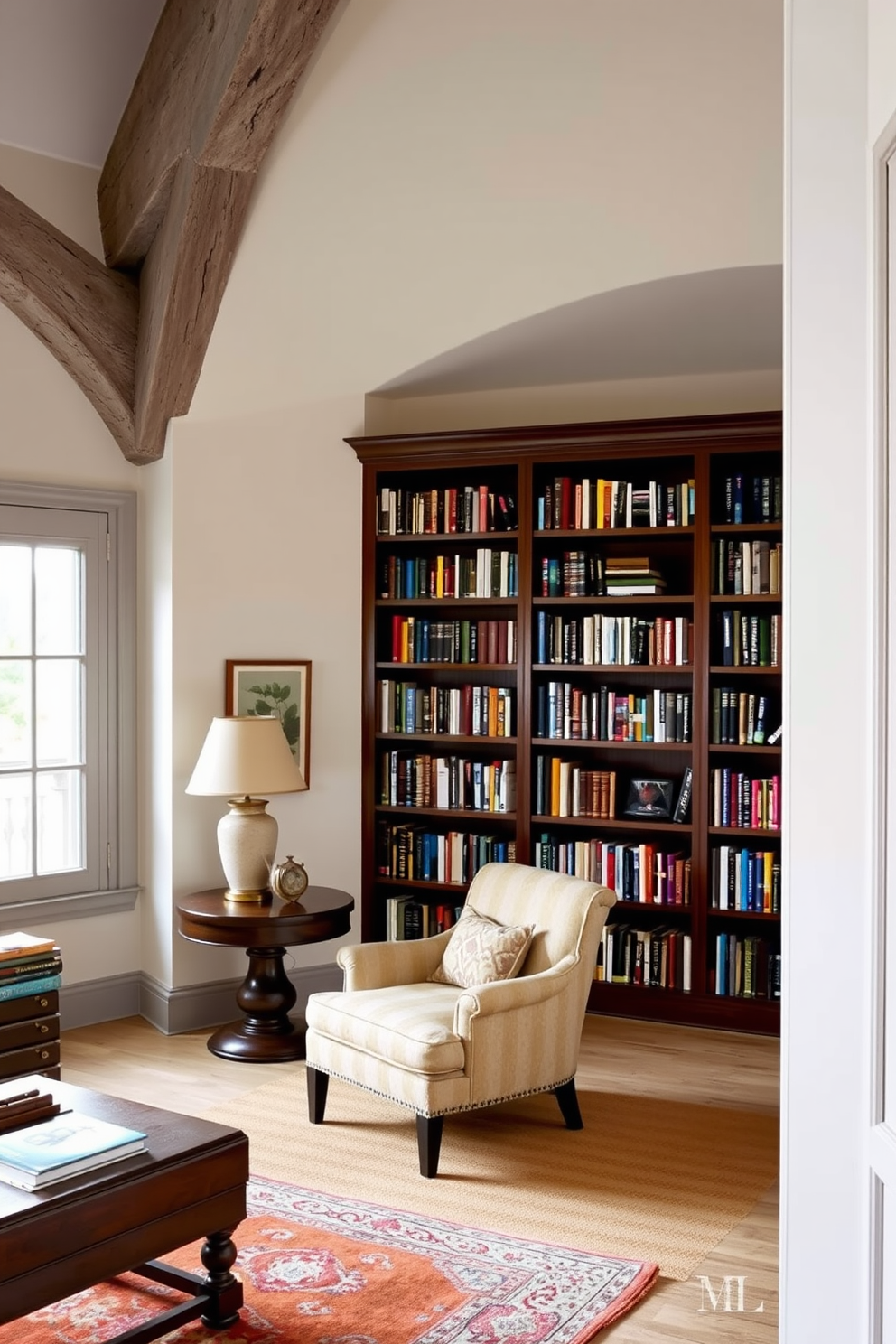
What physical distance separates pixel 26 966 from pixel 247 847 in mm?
1096

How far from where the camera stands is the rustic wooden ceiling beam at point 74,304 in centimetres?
486

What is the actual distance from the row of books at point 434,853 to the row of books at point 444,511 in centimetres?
134

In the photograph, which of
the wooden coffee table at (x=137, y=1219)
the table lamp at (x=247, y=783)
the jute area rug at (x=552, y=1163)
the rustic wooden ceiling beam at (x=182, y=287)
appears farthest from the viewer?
the table lamp at (x=247, y=783)

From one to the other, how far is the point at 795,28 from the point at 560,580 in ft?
12.3

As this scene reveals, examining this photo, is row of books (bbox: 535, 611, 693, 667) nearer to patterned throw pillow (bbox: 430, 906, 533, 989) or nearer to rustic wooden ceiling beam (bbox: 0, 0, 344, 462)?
patterned throw pillow (bbox: 430, 906, 533, 989)

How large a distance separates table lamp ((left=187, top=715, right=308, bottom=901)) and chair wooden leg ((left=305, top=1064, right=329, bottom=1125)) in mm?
965

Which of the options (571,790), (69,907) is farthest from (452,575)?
(69,907)

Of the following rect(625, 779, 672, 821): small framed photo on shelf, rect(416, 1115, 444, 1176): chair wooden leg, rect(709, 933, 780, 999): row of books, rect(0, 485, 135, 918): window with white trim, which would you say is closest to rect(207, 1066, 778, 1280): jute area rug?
rect(416, 1115, 444, 1176): chair wooden leg

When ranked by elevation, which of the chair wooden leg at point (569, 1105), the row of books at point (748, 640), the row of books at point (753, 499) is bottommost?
the chair wooden leg at point (569, 1105)

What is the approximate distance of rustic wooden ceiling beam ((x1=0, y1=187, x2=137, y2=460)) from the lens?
4.86m

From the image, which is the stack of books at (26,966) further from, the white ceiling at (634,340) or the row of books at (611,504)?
the white ceiling at (634,340)

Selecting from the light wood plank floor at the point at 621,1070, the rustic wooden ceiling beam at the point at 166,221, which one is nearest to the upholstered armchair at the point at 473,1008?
the light wood plank floor at the point at 621,1070

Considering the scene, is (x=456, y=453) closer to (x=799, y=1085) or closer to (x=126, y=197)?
(x=126, y=197)

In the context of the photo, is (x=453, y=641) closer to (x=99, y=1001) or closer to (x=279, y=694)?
(x=279, y=694)
